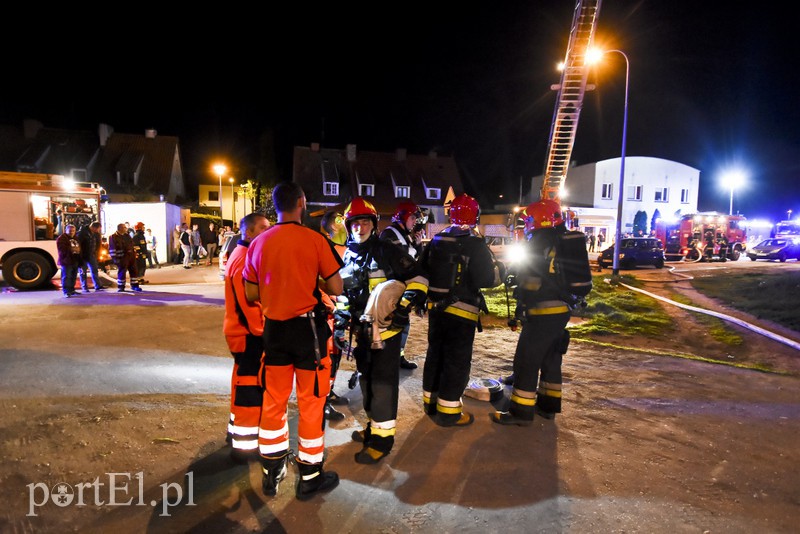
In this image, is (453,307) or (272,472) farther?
(453,307)

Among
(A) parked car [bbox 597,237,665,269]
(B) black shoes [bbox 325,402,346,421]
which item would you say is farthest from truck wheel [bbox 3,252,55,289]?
(A) parked car [bbox 597,237,665,269]

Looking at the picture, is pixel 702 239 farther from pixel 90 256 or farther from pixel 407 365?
pixel 90 256

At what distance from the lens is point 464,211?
4383 millimetres

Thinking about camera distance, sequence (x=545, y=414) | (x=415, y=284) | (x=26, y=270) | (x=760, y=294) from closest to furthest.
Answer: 1. (x=415, y=284)
2. (x=545, y=414)
3. (x=760, y=294)
4. (x=26, y=270)

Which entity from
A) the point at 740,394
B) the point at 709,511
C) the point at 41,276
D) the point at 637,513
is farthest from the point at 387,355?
the point at 41,276

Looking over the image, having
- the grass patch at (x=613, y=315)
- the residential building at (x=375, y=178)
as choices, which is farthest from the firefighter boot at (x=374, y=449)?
the residential building at (x=375, y=178)

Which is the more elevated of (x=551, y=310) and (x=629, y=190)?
(x=629, y=190)

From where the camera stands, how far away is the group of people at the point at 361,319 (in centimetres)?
304

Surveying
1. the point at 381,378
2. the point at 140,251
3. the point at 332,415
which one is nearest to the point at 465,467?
the point at 381,378

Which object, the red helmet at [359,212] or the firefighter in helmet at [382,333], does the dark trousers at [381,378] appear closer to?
the firefighter in helmet at [382,333]

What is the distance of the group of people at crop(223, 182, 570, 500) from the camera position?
304 centimetres

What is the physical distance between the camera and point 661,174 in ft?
122

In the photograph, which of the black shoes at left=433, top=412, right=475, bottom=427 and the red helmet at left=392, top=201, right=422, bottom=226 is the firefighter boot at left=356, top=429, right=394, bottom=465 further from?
the red helmet at left=392, top=201, right=422, bottom=226

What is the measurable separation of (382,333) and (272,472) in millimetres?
1245
